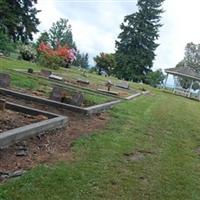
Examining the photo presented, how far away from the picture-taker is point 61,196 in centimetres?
490

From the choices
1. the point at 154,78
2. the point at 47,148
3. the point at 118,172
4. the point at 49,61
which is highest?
the point at 118,172

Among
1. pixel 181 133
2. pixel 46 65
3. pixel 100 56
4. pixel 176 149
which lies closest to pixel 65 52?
pixel 46 65

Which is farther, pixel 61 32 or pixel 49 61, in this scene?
pixel 61 32

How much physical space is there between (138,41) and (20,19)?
93.4ft

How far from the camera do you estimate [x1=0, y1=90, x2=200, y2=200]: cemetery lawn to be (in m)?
5.10

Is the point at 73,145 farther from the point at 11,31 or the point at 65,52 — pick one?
the point at 65,52

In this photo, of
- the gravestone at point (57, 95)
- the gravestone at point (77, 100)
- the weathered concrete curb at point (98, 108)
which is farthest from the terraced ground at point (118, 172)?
the gravestone at point (57, 95)

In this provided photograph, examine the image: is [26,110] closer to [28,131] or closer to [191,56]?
[28,131]

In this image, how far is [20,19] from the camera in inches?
1212

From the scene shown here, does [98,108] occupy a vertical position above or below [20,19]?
below

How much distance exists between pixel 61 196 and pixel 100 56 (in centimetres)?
5009

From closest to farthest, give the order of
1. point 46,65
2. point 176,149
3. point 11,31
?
point 176,149 < point 11,31 < point 46,65

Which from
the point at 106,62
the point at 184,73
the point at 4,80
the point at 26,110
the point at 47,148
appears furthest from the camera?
the point at 106,62

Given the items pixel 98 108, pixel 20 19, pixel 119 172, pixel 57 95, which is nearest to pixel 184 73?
pixel 20 19
